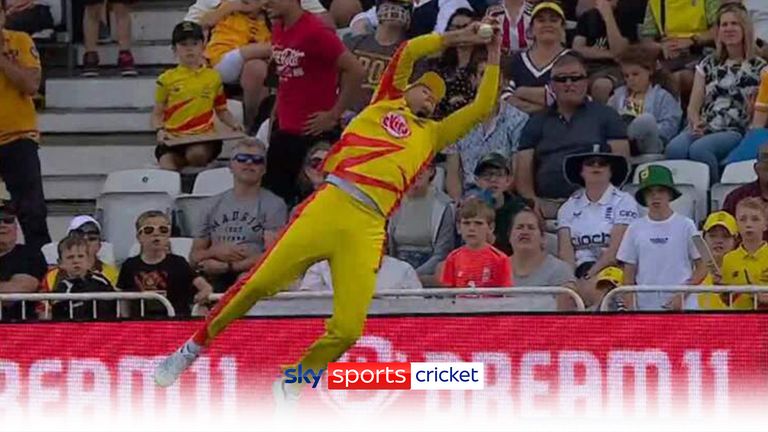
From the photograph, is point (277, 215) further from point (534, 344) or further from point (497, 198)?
point (534, 344)

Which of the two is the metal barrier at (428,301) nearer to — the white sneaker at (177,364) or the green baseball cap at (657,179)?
the white sneaker at (177,364)

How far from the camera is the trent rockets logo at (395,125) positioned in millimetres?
11211

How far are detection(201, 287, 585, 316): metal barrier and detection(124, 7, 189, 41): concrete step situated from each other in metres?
5.15

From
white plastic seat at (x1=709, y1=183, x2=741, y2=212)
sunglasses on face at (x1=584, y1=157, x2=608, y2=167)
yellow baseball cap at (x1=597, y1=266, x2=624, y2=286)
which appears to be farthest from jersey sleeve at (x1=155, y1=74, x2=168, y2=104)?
white plastic seat at (x1=709, y1=183, x2=741, y2=212)

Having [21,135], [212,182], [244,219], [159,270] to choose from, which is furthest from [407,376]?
[21,135]

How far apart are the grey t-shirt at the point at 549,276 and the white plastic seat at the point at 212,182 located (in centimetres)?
252

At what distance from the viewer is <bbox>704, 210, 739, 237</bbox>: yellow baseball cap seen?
1284cm

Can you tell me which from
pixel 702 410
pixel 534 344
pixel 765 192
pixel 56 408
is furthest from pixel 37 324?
pixel 765 192

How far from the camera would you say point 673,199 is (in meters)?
13.4

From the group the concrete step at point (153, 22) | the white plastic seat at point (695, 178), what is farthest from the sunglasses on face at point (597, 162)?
the concrete step at point (153, 22)

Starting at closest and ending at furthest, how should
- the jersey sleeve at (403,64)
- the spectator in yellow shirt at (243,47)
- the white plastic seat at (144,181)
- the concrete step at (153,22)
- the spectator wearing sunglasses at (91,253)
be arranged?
the jersey sleeve at (403,64) < the spectator wearing sunglasses at (91,253) < the white plastic seat at (144,181) < the spectator in yellow shirt at (243,47) < the concrete step at (153,22)

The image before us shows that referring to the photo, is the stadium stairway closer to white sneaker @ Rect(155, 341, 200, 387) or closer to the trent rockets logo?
white sneaker @ Rect(155, 341, 200, 387)

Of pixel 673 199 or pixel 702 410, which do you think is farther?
pixel 673 199

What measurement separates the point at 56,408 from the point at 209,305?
0.99 metres
